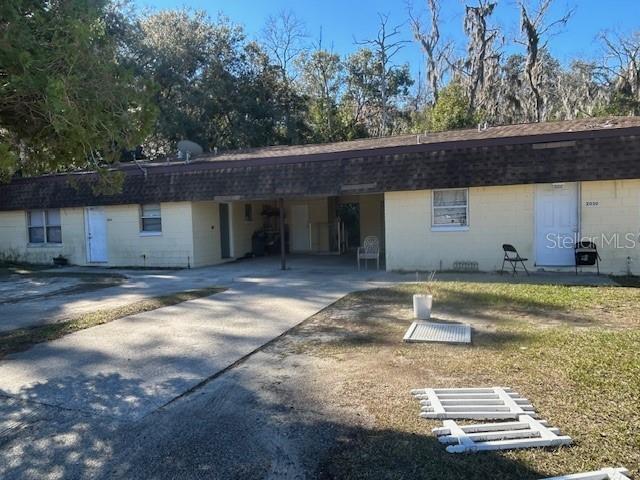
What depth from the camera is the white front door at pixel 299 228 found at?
2127 centimetres

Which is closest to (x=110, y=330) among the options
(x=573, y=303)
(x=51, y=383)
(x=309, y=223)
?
(x=51, y=383)

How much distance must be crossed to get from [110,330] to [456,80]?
29.8m

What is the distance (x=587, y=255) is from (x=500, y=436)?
983 centimetres

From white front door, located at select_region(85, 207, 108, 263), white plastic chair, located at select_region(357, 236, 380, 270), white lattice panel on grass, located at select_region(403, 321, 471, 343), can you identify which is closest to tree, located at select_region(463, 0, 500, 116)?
white plastic chair, located at select_region(357, 236, 380, 270)

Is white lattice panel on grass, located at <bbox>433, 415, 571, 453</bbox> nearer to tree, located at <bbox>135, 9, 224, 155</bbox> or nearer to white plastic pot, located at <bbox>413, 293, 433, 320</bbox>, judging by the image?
white plastic pot, located at <bbox>413, 293, 433, 320</bbox>

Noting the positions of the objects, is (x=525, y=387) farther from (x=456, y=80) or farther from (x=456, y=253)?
(x=456, y=80)

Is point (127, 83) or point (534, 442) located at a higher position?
point (127, 83)

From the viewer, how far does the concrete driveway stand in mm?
5004

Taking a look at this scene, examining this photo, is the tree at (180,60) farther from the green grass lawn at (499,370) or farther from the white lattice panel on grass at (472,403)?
the white lattice panel on grass at (472,403)

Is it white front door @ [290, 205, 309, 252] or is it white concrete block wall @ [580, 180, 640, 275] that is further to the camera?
white front door @ [290, 205, 309, 252]

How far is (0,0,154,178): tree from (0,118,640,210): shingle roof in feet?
20.6

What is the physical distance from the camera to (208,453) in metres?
3.74

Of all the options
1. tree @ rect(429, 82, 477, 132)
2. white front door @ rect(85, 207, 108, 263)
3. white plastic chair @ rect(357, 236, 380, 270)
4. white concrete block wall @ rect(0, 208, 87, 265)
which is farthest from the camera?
tree @ rect(429, 82, 477, 132)

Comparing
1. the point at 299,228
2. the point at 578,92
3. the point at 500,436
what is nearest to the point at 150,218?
the point at 299,228
